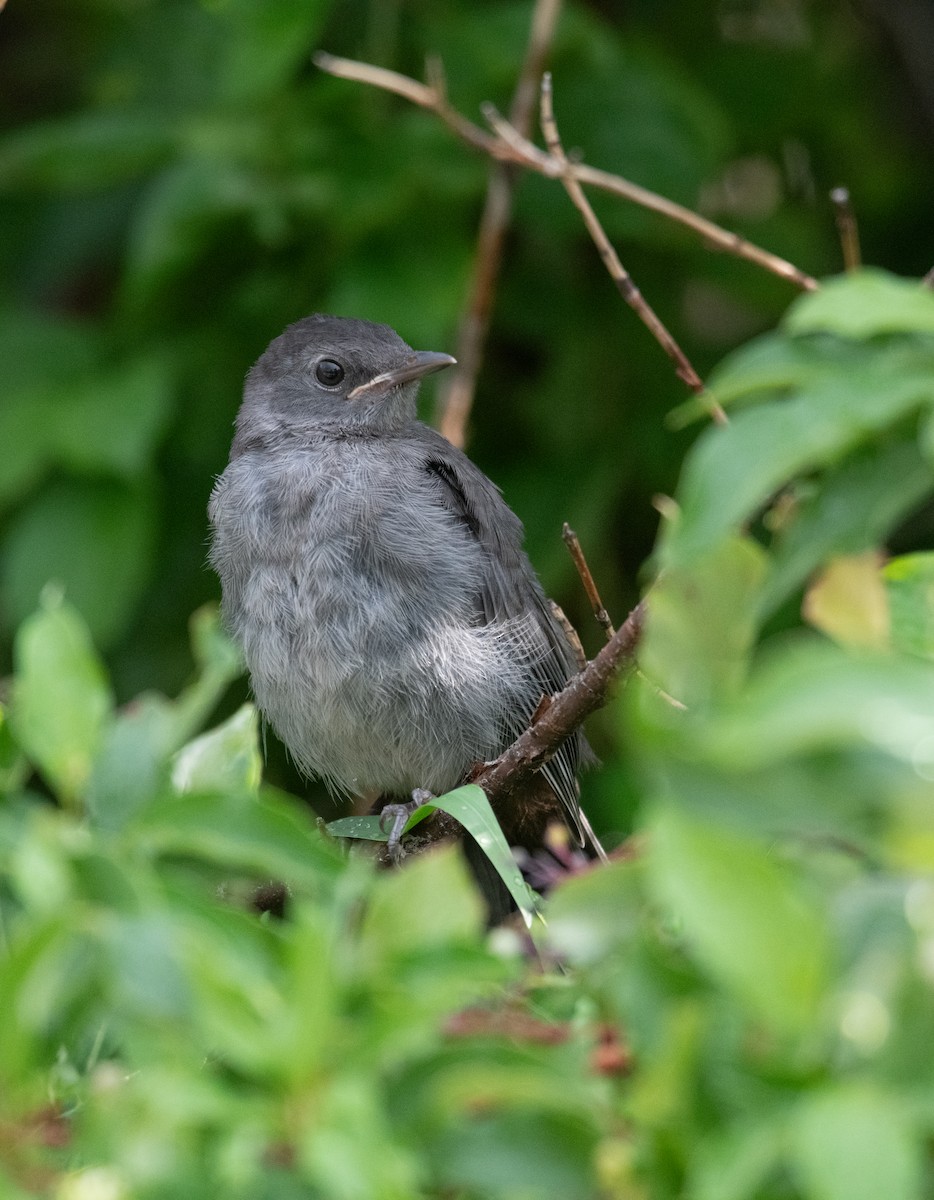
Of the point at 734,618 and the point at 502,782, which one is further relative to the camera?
the point at 502,782

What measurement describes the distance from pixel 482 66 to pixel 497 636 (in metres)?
1.96

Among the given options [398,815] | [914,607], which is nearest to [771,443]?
[914,607]

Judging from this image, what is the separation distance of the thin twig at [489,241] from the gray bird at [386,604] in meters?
0.16

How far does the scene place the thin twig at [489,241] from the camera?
15.6 ft

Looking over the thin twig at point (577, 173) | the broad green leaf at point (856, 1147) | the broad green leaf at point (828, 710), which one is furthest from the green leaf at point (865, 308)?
the thin twig at point (577, 173)

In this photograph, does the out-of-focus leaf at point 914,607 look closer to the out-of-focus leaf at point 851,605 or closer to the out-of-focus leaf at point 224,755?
the out-of-focus leaf at point 851,605

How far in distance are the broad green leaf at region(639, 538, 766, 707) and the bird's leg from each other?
1994mm

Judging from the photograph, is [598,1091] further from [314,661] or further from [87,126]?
[87,126]

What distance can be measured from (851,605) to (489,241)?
371cm

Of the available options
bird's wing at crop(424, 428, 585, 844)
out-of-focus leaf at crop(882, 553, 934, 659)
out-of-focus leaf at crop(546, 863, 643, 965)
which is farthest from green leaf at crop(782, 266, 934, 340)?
bird's wing at crop(424, 428, 585, 844)

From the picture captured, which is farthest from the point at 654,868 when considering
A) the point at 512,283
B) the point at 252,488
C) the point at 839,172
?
the point at 839,172

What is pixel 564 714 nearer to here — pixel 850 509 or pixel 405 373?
pixel 850 509

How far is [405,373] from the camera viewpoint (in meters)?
4.73

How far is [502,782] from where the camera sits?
307 centimetres
